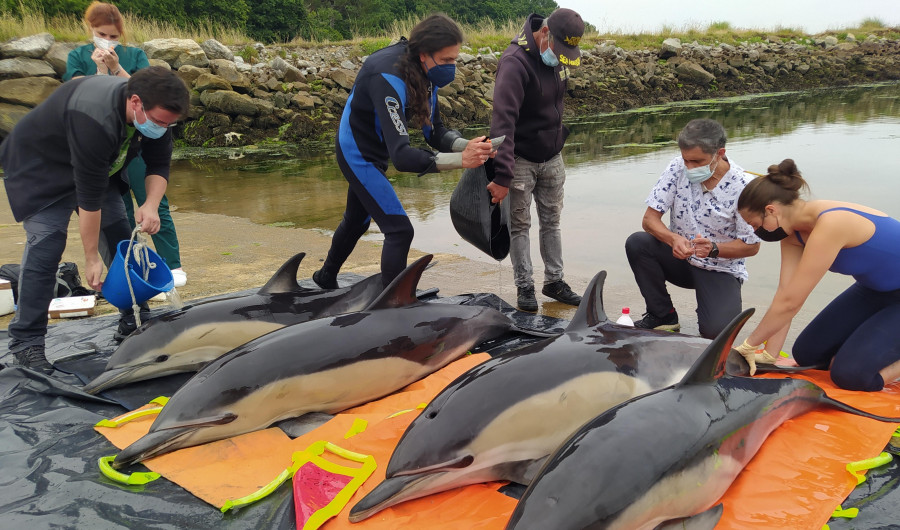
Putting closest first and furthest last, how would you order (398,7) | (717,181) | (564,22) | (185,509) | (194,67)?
(185,509)
(717,181)
(564,22)
(194,67)
(398,7)

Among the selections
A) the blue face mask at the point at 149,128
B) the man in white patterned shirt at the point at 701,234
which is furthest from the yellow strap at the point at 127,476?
the man in white patterned shirt at the point at 701,234

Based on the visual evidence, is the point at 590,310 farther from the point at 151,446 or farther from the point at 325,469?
the point at 151,446

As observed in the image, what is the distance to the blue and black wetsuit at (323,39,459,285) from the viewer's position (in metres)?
4.69

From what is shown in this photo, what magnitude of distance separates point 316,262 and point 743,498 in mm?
5576

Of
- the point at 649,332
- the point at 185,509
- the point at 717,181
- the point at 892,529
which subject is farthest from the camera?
the point at 717,181

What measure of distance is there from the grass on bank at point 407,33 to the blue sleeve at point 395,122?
10.5 meters

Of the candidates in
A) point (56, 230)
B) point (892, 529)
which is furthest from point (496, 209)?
point (892, 529)

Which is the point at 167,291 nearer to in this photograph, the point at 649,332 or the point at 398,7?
the point at 649,332

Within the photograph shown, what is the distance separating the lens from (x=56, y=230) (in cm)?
443

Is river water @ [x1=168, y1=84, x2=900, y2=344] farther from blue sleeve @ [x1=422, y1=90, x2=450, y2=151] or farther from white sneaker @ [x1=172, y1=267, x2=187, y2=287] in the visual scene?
white sneaker @ [x1=172, y1=267, x2=187, y2=287]

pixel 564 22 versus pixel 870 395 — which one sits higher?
pixel 564 22

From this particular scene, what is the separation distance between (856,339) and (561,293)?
255 centimetres

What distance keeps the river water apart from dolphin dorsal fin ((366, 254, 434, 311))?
215 cm

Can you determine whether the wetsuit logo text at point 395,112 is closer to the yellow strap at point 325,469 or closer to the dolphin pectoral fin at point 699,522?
the yellow strap at point 325,469
